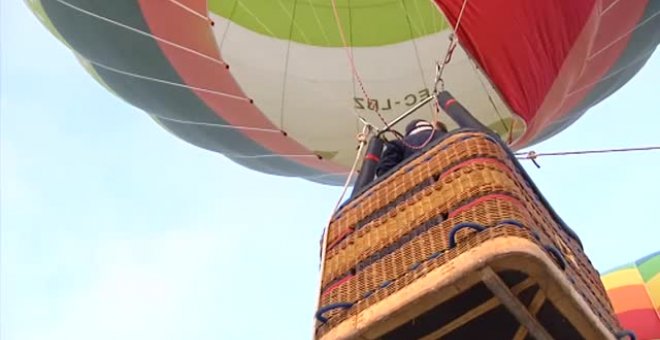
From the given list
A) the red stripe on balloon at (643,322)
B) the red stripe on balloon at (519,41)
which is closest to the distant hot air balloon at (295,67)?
the red stripe on balloon at (519,41)

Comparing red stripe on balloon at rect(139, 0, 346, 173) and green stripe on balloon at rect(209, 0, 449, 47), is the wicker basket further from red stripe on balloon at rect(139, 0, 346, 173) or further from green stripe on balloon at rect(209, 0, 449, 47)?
green stripe on balloon at rect(209, 0, 449, 47)

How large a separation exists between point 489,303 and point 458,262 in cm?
18

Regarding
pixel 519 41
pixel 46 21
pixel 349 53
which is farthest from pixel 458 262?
pixel 46 21

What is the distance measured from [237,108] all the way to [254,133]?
0.22 metres

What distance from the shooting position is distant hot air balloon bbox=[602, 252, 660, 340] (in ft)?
21.9

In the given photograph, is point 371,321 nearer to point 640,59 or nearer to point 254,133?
point 254,133

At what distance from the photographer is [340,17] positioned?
221 inches

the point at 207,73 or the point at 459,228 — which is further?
the point at 207,73

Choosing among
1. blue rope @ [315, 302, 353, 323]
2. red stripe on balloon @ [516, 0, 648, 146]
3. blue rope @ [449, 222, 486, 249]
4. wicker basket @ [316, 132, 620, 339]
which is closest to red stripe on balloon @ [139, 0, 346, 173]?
red stripe on balloon @ [516, 0, 648, 146]

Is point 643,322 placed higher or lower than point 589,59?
lower

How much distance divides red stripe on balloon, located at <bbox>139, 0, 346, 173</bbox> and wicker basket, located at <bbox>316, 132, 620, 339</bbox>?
7.71 feet

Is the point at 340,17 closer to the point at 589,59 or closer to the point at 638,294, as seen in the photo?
the point at 589,59

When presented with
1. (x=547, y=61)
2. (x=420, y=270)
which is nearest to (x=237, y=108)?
(x=547, y=61)

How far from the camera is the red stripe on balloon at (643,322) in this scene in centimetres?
657
